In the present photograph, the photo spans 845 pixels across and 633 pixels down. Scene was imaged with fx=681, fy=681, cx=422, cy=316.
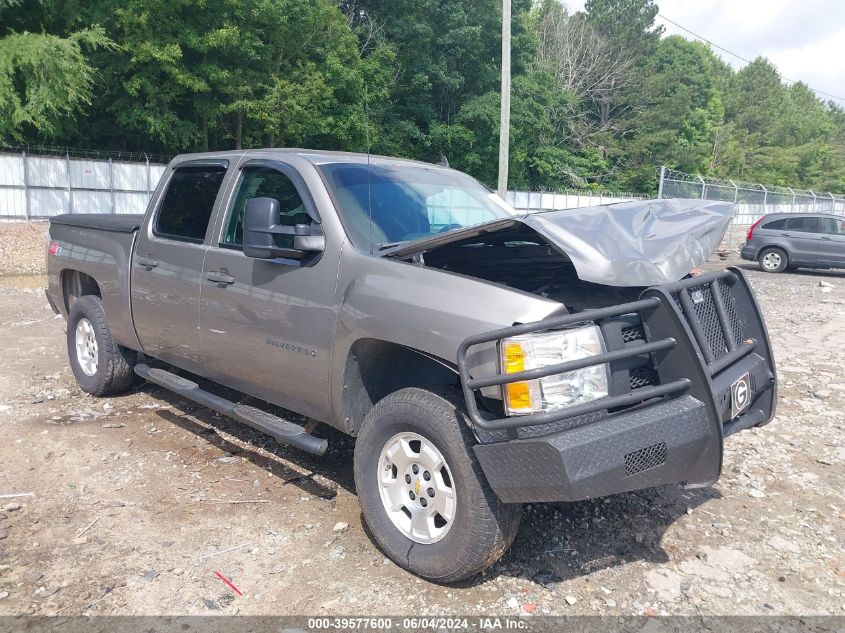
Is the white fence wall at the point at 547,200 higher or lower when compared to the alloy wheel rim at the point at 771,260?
higher

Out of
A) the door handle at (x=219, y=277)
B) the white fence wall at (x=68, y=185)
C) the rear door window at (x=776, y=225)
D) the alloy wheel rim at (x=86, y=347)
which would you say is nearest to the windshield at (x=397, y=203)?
the door handle at (x=219, y=277)

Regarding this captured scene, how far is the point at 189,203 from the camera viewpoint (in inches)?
190

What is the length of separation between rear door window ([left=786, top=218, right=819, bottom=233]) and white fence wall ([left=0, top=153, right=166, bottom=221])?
60.3 ft

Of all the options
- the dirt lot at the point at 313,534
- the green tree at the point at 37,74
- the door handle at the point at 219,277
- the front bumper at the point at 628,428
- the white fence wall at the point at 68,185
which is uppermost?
the green tree at the point at 37,74

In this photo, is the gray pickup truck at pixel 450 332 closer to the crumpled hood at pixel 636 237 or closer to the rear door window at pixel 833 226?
the crumpled hood at pixel 636 237

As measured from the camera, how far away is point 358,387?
11.7 ft

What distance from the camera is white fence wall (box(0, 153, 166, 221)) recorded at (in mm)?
19766

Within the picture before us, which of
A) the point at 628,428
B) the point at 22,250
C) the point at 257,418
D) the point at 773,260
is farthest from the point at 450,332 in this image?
the point at 773,260

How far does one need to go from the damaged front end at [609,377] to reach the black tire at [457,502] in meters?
0.11

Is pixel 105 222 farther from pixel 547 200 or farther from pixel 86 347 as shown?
pixel 547 200

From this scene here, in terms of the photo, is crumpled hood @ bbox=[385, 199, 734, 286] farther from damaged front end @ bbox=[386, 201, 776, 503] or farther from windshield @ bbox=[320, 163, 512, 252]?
windshield @ bbox=[320, 163, 512, 252]

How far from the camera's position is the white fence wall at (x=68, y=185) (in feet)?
64.8

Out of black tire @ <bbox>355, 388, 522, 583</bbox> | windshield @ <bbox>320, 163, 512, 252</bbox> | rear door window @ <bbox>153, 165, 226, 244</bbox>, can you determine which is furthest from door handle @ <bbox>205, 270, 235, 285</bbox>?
black tire @ <bbox>355, 388, 522, 583</bbox>

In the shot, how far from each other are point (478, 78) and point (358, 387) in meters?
41.4
